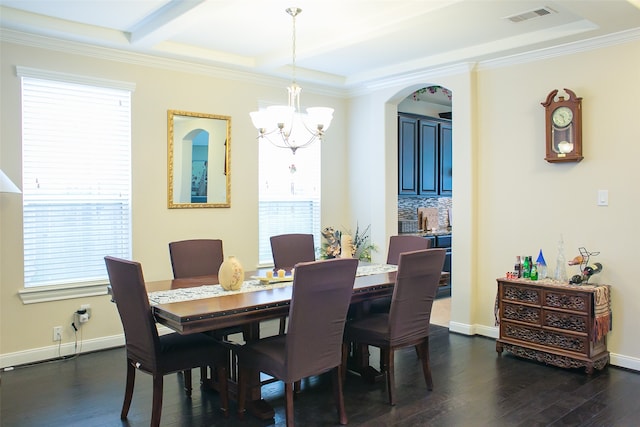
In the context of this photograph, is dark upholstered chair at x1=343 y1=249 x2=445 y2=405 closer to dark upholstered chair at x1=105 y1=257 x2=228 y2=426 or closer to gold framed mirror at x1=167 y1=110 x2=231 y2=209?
dark upholstered chair at x1=105 y1=257 x2=228 y2=426

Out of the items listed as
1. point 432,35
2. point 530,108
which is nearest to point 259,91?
point 432,35

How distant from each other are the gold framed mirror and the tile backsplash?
2835 mm

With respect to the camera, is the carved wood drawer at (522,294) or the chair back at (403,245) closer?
the carved wood drawer at (522,294)

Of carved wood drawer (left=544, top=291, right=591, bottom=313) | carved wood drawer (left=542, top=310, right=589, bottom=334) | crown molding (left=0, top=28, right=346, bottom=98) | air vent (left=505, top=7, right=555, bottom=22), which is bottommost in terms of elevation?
carved wood drawer (left=542, top=310, right=589, bottom=334)

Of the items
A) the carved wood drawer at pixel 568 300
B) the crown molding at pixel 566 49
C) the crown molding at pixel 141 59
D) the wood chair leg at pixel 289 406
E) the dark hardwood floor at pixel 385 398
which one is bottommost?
the dark hardwood floor at pixel 385 398

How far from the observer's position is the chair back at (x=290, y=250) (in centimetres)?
446

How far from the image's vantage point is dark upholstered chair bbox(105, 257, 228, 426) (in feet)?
9.08

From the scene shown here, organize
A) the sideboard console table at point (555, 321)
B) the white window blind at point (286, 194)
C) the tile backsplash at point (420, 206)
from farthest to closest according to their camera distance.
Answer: the tile backsplash at point (420, 206), the white window blind at point (286, 194), the sideboard console table at point (555, 321)

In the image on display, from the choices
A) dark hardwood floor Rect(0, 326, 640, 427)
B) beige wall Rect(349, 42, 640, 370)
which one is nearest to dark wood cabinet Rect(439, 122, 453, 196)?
beige wall Rect(349, 42, 640, 370)

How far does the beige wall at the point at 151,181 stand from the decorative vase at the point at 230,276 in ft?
5.45

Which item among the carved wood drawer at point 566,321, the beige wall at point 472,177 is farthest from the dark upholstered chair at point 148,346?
the carved wood drawer at point 566,321

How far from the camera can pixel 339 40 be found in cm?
436

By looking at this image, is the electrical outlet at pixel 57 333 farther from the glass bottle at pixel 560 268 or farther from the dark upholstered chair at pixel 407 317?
the glass bottle at pixel 560 268

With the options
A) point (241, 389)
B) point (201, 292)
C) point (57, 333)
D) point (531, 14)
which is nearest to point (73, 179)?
point (57, 333)
